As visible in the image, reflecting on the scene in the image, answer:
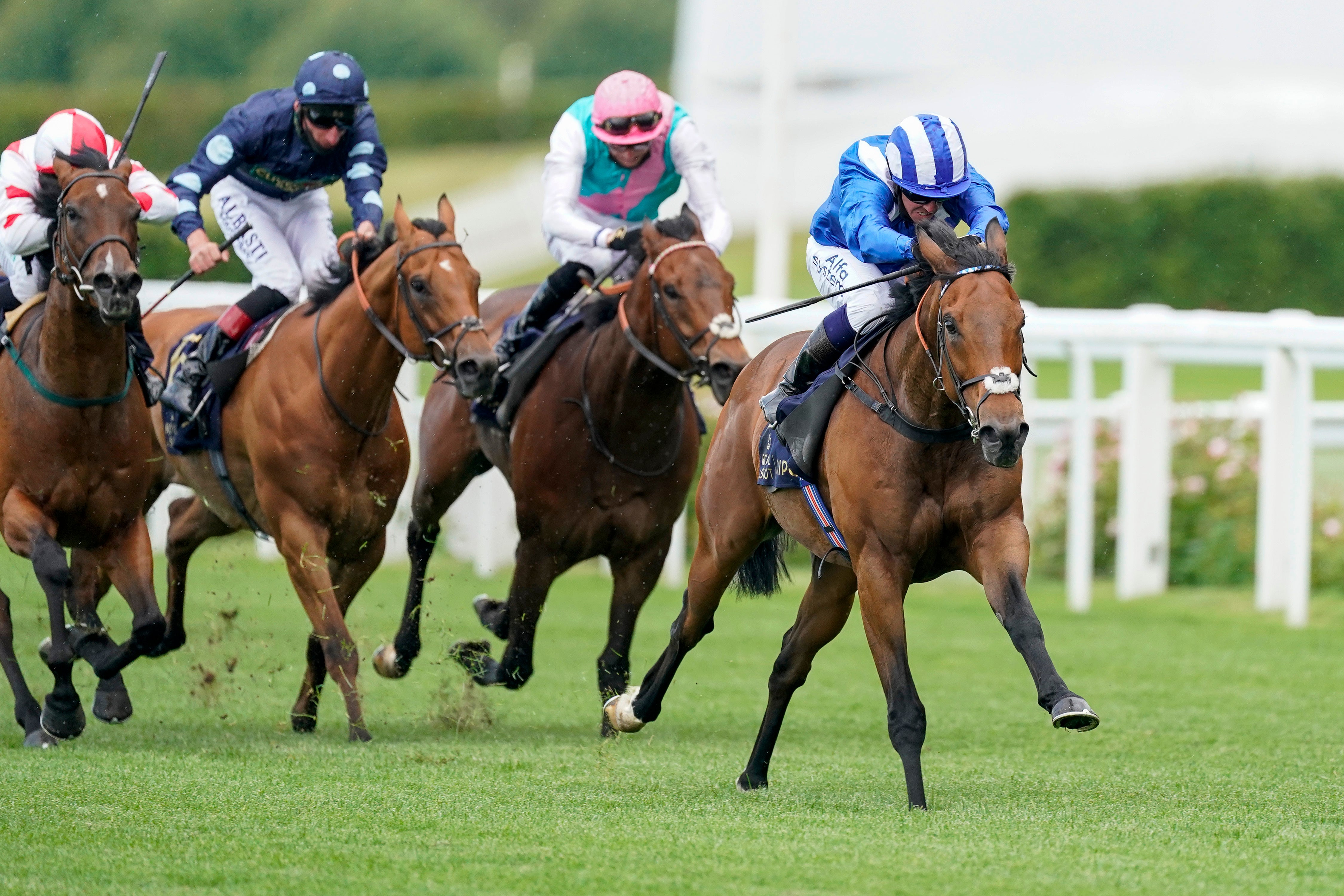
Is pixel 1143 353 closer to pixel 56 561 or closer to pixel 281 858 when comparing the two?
pixel 56 561

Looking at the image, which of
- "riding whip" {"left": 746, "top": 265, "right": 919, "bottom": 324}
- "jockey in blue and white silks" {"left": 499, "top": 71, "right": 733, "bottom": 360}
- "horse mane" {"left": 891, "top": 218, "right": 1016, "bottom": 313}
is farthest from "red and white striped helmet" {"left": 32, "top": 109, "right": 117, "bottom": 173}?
"horse mane" {"left": 891, "top": 218, "right": 1016, "bottom": 313}

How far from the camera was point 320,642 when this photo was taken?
6.75 meters

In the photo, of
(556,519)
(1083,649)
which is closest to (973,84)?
(1083,649)

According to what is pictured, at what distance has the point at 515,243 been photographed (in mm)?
36219

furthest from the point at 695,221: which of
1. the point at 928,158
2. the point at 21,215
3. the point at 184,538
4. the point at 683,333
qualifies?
the point at 184,538

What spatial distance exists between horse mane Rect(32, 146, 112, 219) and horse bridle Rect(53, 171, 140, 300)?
0.07 m

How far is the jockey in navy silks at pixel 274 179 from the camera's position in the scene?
695 cm

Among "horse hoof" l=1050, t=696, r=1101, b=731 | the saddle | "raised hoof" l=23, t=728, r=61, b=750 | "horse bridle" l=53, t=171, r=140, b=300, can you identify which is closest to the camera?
"horse hoof" l=1050, t=696, r=1101, b=731

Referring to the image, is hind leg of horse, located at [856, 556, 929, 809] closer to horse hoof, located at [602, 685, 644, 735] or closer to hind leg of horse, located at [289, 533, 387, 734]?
horse hoof, located at [602, 685, 644, 735]

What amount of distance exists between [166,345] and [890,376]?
12.6ft

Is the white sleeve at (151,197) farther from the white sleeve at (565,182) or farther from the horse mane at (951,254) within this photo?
the horse mane at (951,254)

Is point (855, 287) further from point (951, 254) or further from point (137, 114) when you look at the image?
point (137, 114)

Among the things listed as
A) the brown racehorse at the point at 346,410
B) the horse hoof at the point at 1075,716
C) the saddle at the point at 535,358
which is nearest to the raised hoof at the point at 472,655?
the brown racehorse at the point at 346,410

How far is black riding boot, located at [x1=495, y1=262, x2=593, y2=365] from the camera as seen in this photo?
748 cm
